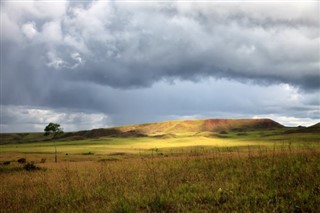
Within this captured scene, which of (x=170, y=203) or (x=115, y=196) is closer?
(x=170, y=203)

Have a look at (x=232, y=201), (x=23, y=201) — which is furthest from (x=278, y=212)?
(x=23, y=201)

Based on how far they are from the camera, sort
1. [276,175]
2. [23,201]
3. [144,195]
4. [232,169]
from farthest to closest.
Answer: [232,169] → [23,201] → [276,175] → [144,195]

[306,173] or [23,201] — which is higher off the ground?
[306,173]

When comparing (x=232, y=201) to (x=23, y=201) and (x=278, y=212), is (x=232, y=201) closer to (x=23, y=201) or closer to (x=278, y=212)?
(x=278, y=212)

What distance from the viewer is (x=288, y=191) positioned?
27.7ft

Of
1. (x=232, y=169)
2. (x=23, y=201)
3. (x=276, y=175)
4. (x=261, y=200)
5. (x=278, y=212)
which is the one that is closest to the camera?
(x=278, y=212)

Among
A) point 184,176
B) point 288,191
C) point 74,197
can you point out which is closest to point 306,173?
point 288,191

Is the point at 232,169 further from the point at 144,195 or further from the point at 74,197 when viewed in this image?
the point at 74,197

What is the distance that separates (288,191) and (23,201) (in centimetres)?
891

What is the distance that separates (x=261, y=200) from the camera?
8.11 m

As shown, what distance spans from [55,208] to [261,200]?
5992 mm

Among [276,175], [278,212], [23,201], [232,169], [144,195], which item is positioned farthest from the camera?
[232,169]

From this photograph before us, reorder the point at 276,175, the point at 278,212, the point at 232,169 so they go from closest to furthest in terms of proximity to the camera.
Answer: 1. the point at 278,212
2. the point at 276,175
3. the point at 232,169

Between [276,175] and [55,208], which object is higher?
[276,175]
